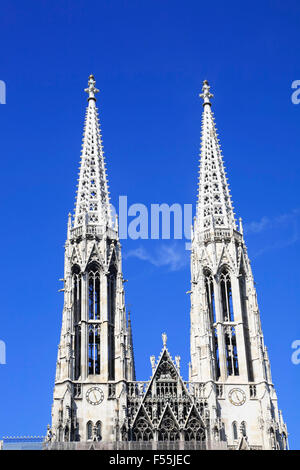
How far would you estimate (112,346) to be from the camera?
65812mm

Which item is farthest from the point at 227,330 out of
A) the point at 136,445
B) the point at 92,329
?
the point at 136,445

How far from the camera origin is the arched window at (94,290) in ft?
220

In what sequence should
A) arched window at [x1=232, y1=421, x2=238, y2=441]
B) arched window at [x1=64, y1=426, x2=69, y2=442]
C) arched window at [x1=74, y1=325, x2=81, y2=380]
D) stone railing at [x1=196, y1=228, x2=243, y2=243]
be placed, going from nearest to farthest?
arched window at [x1=64, y1=426, x2=69, y2=442], arched window at [x1=232, y1=421, x2=238, y2=441], arched window at [x1=74, y1=325, x2=81, y2=380], stone railing at [x1=196, y1=228, x2=243, y2=243]

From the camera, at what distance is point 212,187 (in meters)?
74.7

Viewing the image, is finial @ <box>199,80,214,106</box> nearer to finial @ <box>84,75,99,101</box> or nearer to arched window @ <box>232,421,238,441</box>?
finial @ <box>84,75,99,101</box>

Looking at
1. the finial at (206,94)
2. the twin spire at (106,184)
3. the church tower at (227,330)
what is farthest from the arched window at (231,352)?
the finial at (206,94)

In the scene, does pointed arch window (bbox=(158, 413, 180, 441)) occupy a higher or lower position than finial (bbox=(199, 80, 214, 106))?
lower

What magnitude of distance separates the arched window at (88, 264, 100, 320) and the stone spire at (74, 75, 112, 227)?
162 inches

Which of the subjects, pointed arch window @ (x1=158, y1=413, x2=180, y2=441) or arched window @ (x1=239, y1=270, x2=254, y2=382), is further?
arched window @ (x1=239, y1=270, x2=254, y2=382)

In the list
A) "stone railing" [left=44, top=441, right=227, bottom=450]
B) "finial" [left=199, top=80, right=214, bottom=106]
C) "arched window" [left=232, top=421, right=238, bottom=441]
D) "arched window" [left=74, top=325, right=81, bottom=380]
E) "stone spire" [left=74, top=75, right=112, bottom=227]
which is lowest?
"stone railing" [left=44, top=441, right=227, bottom=450]

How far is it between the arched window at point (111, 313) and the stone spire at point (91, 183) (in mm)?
4394

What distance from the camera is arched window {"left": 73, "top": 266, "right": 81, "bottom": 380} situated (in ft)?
212

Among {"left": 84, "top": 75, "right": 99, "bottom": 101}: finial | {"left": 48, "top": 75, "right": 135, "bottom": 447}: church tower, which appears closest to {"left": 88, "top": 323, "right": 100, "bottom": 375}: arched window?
{"left": 48, "top": 75, "right": 135, "bottom": 447}: church tower
